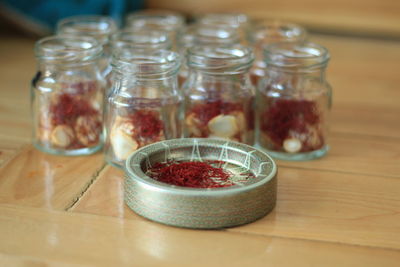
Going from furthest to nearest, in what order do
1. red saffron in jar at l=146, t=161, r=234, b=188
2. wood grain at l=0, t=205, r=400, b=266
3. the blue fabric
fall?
the blue fabric < red saffron in jar at l=146, t=161, r=234, b=188 < wood grain at l=0, t=205, r=400, b=266

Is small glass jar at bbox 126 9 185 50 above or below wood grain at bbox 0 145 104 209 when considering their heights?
above

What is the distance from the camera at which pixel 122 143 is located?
3.01 ft

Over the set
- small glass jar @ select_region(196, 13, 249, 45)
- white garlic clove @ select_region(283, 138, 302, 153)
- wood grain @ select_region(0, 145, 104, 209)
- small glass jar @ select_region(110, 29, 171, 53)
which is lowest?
wood grain @ select_region(0, 145, 104, 209)

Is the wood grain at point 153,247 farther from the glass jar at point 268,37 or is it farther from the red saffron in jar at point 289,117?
the glass jar at point 268,37

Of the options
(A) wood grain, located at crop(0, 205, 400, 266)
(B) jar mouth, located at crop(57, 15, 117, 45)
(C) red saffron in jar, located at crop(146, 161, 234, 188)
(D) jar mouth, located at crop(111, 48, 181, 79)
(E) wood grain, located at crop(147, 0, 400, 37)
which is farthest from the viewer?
(E) wood grain, located at crop(147, 0, 400, 37)

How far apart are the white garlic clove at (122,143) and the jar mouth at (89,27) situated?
0.91ft

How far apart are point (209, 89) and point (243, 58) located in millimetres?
70

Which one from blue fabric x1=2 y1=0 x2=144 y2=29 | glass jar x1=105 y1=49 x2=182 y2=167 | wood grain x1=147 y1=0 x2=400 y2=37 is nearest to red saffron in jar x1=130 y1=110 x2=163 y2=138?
glass jar x1=105 y1=49 x2=182 y2=167

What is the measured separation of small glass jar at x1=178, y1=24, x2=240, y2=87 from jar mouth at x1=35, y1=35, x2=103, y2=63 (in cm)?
16

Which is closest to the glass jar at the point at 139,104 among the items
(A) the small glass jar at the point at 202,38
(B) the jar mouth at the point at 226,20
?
(A) the small glass jar at the point at 202,38

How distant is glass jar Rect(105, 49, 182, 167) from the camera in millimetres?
914

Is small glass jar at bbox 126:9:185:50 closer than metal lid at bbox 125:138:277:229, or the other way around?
metal lid at bbox 125:138:277:229

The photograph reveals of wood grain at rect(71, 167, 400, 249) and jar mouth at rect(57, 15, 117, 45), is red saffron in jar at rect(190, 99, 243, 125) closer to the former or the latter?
wood grain at rect(71, 167, 400, 249)

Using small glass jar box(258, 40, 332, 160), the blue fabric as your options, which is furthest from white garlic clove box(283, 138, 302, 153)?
the blue fabric
